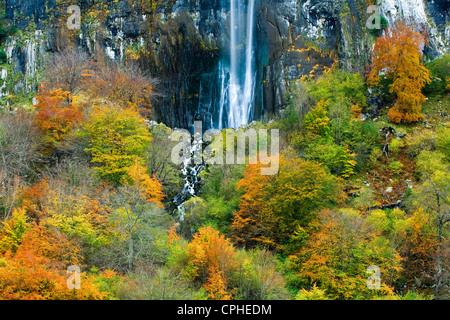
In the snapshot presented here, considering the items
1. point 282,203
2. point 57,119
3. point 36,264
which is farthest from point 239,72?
point 36,264

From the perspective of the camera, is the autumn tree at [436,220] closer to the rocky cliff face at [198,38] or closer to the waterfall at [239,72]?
the rocky cliff face at [198,38]

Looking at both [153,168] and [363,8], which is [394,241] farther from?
[363,8]

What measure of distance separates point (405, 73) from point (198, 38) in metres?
24.2

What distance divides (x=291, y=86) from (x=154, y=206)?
23637 millimetres

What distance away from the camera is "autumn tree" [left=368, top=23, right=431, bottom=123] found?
34.3 m

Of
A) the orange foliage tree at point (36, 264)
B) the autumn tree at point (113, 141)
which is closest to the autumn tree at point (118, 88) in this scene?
the autumn tree at point (113, 141)

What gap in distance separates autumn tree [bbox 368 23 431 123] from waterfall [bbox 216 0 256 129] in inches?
581

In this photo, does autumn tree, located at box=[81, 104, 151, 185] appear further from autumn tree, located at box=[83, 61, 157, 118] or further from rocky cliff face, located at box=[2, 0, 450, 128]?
rocky cliff face, located at box=[2, 0, 450, 128]

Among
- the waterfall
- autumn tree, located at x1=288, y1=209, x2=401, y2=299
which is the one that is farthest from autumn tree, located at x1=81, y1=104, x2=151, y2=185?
the waterfall

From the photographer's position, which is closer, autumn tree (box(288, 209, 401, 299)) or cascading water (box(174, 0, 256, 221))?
autumn tree (box(288, 209, 401, 299))

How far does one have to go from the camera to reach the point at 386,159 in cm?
3259

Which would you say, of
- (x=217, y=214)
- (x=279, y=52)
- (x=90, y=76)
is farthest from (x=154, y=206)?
(x=279, y=52)

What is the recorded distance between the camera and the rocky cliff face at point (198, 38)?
4169cm

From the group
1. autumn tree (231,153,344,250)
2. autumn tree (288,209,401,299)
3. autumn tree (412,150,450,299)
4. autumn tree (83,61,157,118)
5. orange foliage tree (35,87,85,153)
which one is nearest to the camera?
autumn tree (288,209,401,299)
